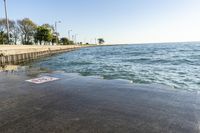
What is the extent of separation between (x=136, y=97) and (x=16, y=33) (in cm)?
6307

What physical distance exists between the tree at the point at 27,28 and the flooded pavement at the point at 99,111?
6058cm

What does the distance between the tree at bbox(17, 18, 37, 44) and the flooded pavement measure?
199ft

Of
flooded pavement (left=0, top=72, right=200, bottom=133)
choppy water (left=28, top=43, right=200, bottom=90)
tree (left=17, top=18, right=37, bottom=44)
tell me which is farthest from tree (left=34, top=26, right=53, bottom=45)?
flooded pavement (left=0, top=72, right=200, bottom=133)

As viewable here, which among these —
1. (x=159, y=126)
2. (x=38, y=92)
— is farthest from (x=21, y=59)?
(x=159, y=126)

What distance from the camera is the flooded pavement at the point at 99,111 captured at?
11.2 ft

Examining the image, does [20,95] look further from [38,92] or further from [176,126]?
[176,126]

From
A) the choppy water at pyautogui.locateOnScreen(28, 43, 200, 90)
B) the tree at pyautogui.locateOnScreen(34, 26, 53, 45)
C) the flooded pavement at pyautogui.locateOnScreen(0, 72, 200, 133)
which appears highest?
the tree at pyautogui.locateOnScreen(34, 26, 53, 45)

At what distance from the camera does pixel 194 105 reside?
475cm

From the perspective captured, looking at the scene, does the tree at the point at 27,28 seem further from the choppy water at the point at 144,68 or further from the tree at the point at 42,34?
the choppy water at the point at 144,68

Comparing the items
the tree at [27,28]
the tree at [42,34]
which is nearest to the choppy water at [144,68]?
the tree at [42,34]

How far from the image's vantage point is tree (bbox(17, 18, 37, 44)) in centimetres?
6091

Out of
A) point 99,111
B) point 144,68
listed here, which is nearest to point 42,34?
point 144,68

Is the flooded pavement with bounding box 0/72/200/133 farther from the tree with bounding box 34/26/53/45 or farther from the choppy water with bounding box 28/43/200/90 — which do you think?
the tree with bounding box 34/26/53/45

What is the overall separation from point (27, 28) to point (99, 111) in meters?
63.9
